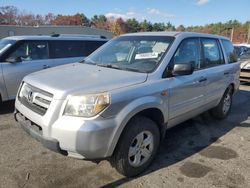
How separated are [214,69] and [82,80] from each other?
2.80 meters

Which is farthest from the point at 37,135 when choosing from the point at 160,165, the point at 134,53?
the point at 134,53

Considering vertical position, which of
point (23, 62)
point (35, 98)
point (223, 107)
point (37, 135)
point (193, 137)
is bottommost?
point (193, 137)

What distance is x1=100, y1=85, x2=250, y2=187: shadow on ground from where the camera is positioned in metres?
4.02

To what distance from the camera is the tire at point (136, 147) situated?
3244mm

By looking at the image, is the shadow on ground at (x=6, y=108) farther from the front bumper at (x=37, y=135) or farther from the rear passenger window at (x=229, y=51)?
the rear passenger window at (x=229, y=51)

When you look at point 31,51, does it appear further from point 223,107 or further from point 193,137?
point 223,107

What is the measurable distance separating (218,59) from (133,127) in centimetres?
293

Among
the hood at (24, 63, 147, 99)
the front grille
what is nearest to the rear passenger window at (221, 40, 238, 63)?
the hood at (24, 63, 147, 99)

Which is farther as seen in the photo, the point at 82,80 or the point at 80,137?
the point at 82,80

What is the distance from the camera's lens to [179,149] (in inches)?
174

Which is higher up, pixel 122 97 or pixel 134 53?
pixel 134 53

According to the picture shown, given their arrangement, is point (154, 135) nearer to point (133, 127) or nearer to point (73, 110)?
point (133, 127)

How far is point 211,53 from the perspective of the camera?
512 centimetres

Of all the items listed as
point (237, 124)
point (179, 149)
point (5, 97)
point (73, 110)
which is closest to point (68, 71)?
point (73, 110)
